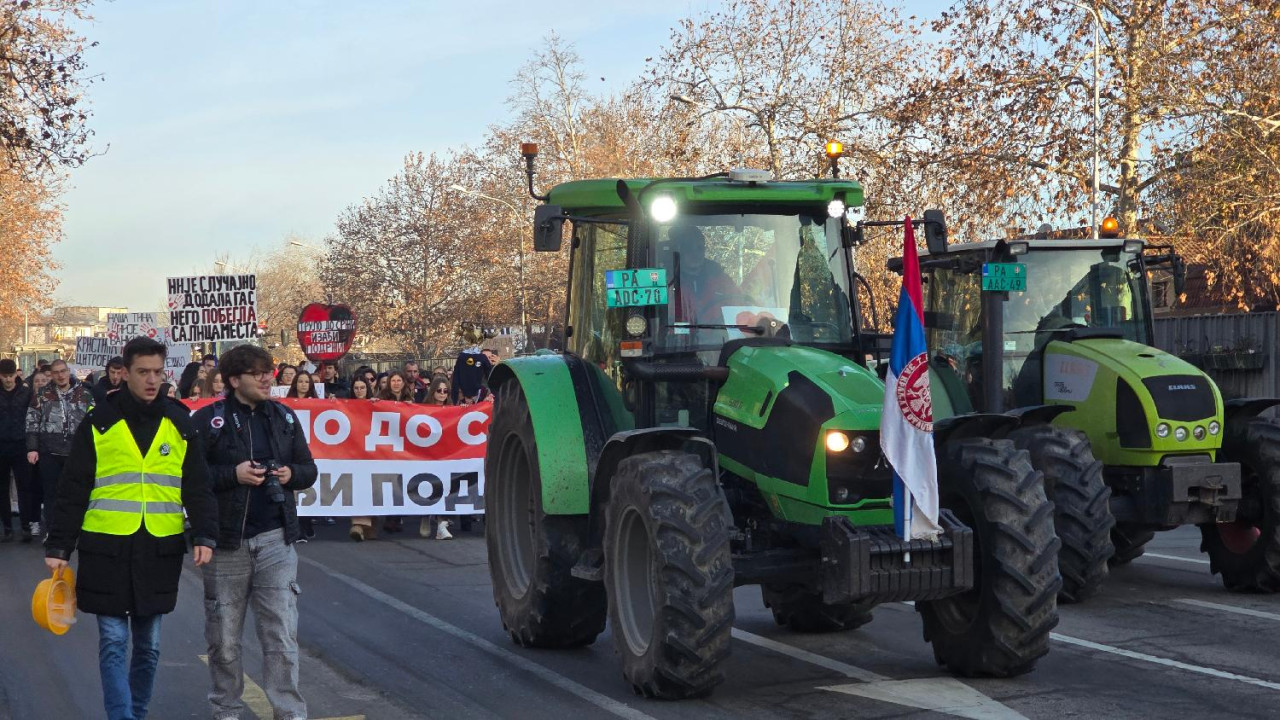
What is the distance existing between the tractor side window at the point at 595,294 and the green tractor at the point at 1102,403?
3.21m

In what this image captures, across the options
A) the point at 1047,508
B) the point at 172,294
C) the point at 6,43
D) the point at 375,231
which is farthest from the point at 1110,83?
the point at 375,231

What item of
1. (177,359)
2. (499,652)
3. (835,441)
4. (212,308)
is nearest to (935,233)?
(835,441)

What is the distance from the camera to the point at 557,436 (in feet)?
28.0

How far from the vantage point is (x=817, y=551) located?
Result: 726 cm

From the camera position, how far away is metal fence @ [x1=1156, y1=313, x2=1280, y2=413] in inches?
957

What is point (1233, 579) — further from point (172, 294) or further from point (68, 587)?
point (172, 294)

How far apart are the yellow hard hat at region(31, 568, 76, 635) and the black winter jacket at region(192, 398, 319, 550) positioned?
0.67 meters

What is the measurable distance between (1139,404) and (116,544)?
7.32m

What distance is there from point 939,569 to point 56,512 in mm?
3967

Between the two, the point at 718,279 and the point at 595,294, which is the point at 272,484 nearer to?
the point at 718,279

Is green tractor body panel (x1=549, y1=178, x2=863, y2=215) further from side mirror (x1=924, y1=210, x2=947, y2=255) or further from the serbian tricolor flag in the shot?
the serbian tricolor flag

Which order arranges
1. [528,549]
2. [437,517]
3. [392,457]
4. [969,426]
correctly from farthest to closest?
[437,517], [392,457], [528,549], [969,426]

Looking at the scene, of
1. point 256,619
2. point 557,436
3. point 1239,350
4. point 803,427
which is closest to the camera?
point 256,619

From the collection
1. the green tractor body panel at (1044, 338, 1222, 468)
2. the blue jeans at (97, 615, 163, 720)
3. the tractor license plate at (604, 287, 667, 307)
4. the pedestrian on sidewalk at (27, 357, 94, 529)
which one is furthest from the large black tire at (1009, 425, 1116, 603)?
the pedestrian on sidewalk at (27, 357, 94, 529)
